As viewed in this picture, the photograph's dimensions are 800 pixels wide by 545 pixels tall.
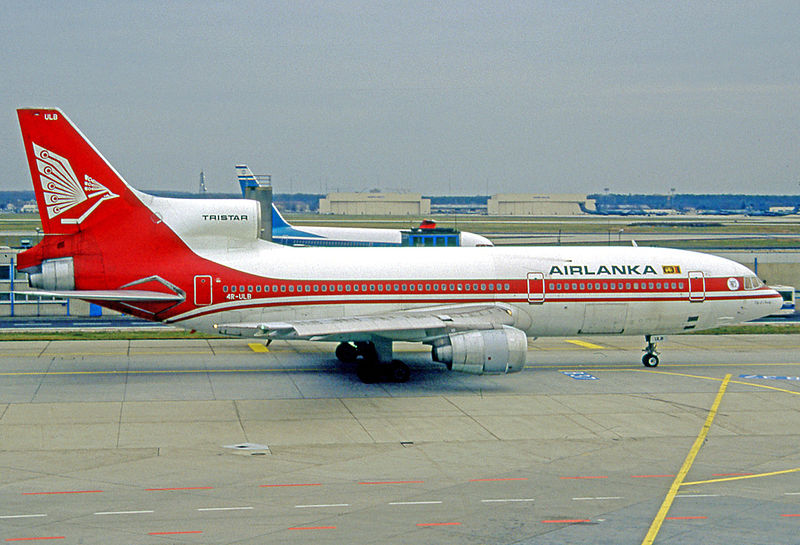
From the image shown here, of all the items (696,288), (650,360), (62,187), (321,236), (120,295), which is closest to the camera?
(120,295)

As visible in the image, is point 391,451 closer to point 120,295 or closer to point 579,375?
point 120,295

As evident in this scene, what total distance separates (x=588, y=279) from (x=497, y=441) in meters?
12.8

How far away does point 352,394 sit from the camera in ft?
105

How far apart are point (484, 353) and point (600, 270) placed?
817cm

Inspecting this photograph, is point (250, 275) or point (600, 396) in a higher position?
point (250, 275)

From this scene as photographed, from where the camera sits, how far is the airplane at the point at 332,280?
109 ft

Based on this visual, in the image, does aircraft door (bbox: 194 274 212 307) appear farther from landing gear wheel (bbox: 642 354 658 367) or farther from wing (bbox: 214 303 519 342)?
landing gear wheel (bbox: 642 354 658 367)

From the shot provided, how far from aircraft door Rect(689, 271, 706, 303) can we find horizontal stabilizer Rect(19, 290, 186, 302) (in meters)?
20.4

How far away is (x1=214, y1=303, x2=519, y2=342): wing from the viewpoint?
30000 mm

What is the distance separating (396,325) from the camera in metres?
32.4

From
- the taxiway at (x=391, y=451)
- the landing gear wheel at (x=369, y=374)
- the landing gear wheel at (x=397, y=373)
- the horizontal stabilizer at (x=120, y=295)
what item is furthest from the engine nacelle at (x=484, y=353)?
the horizontal stabilizer at (x=120, y=295)

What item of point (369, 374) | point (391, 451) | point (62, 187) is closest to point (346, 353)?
point (369, 374)

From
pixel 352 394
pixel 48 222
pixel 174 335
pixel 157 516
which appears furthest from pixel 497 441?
pixel 174 335

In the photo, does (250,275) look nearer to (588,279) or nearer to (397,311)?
(397,311)
